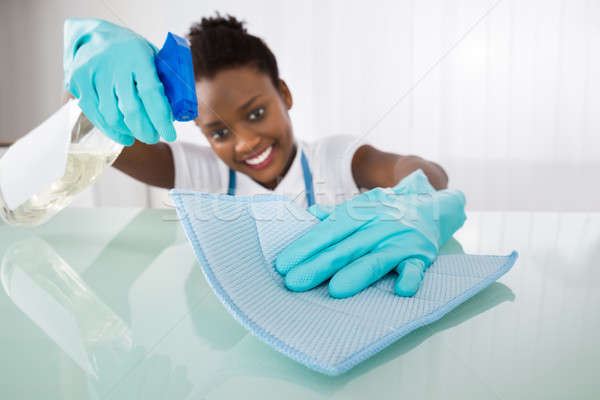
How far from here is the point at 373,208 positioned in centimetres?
41

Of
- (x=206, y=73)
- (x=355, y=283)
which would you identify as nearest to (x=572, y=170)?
(x=206, y=73)

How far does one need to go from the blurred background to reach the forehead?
2.57 feet

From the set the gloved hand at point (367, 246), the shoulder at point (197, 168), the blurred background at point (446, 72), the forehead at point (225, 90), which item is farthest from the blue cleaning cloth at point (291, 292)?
the blurred background at point (446, 72)

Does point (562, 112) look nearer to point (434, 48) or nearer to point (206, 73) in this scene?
point (434, 48)

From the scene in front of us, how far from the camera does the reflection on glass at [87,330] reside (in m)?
0.19

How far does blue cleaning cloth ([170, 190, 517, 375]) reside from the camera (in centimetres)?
20

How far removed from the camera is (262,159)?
1185 millimetres

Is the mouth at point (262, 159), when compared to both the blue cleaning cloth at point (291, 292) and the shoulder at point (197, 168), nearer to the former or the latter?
the shoulder at point (197, 168)

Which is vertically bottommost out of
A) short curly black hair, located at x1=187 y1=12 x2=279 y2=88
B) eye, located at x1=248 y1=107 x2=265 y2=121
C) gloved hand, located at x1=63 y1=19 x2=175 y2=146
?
eye, located at x1=248 y1=107 x2=265 y2=121

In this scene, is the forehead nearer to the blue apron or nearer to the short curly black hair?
the short curly black hair

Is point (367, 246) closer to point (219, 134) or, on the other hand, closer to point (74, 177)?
point (74, 177)

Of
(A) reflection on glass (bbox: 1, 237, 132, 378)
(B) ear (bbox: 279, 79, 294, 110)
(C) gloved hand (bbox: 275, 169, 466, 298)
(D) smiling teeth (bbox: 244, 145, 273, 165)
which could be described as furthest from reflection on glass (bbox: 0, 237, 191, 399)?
(B) ear (bbox: 279, 79, 294, 110)

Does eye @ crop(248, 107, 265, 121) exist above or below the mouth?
above

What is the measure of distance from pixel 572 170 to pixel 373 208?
71.4 inches
